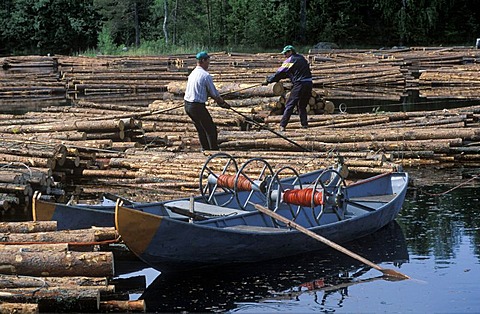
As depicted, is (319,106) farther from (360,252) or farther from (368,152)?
(360,252)

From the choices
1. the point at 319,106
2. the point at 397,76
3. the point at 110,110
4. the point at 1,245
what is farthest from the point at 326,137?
the point at 397,76

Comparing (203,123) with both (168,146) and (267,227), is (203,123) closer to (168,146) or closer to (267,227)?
(168,146)

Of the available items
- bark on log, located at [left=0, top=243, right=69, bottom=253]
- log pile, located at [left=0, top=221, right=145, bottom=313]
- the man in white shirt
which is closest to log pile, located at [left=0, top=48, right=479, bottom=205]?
the man in white shirt

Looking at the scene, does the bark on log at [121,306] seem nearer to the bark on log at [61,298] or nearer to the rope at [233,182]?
the bark on log at [61,298]

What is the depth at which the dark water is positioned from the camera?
388 inches

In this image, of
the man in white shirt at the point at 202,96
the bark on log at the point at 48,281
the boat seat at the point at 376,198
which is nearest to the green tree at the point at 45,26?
the man in white shirt at the point at 202,96

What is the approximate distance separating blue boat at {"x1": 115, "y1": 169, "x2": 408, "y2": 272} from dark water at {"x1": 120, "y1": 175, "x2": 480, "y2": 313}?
199mm

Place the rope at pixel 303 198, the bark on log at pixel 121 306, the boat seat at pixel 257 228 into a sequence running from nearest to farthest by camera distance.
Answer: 1. the bark on log at pixel 121 306
2. the boat seat at pixel 257 228
3. the rope at pixel 303 198

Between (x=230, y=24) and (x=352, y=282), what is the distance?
45.1 meters

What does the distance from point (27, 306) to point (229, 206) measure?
4.73 metres

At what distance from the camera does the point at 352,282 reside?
1078 centimetres

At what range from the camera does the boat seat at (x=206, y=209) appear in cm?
1206

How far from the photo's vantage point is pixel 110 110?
23.2 metres

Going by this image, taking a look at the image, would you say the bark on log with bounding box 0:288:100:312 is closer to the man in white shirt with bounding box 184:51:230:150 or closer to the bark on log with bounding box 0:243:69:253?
the bark on log with bounding box 0:243:69:253
